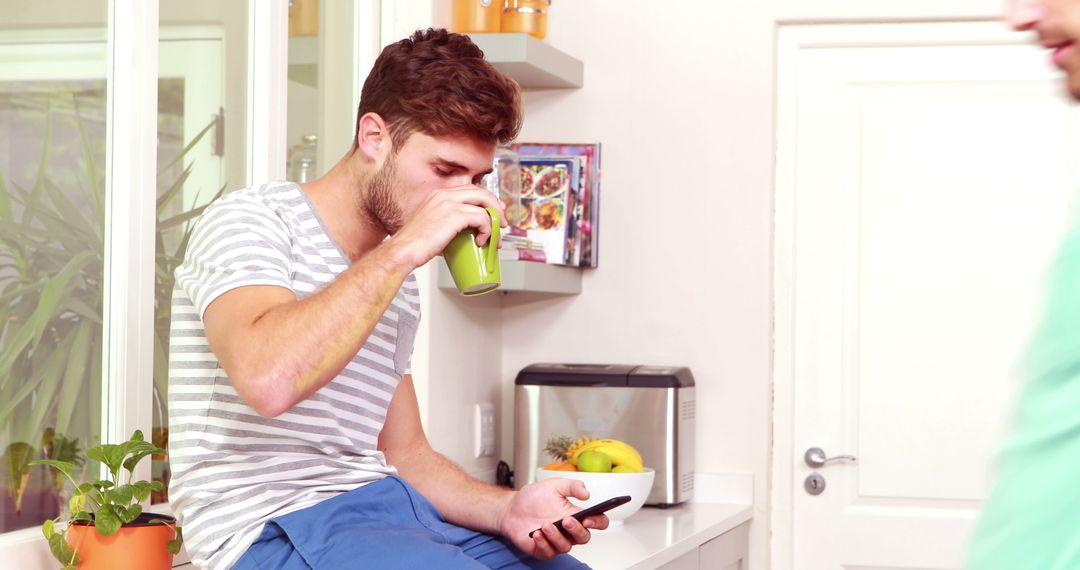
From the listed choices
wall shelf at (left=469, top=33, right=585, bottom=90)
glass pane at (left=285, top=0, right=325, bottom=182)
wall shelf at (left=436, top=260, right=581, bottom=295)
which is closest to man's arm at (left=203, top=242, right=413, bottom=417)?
glass pane at (left=285, top=0, right=325, bottom=182)

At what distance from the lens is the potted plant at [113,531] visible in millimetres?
1480

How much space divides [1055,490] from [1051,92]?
2512 mm

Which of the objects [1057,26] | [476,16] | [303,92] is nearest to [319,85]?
[303,92]

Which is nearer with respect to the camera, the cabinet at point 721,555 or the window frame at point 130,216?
the window frame at point 130,216

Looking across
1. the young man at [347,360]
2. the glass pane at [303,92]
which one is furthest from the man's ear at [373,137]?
the glass pane at [303,92]

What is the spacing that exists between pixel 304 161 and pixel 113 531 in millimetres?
1019

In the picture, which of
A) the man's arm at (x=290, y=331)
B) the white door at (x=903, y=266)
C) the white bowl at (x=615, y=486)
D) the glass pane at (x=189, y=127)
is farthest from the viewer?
the white door at (x=903, y=266)

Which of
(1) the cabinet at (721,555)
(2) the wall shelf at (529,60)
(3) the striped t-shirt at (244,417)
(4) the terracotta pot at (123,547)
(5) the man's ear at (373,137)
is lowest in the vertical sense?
(1) the cabinet at (721,555)

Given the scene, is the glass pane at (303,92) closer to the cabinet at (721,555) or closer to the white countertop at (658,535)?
the white countertop at (658,535)

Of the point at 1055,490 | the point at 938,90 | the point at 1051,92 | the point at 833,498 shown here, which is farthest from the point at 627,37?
the point at 1055,490

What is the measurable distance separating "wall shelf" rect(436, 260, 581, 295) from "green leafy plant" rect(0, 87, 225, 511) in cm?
95

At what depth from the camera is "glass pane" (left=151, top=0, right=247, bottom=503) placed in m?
1.91

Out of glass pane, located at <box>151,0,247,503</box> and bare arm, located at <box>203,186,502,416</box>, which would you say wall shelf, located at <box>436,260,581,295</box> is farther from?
bare arm, located at <box>203,186,502,416</box>

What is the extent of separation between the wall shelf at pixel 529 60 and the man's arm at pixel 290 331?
4.65 ft
